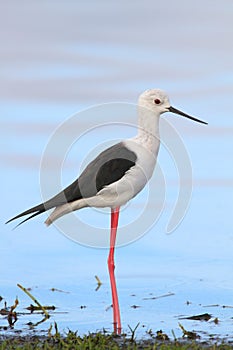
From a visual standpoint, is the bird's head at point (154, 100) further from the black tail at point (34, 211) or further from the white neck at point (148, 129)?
the black tail at point (34, 211)

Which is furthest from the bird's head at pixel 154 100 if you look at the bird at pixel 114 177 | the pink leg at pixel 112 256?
the pink leg at pixel 112 256

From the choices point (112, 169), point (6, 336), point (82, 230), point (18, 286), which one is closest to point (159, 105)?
point (112, 169)

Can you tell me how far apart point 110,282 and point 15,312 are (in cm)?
164

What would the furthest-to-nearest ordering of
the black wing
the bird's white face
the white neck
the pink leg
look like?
the bird's white face → the white neck → the black wing → the pink leg

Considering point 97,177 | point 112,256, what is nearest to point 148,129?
point 97,177

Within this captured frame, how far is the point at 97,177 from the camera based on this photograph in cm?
1000

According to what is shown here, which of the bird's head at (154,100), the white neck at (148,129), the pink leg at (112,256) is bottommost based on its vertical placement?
the pink leg at (112,256)

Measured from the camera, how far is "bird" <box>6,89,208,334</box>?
1003cm

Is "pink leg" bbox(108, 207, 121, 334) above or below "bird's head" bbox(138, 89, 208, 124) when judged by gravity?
below

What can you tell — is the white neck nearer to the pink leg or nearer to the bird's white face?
the bird's white face

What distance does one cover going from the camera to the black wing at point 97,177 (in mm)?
10008

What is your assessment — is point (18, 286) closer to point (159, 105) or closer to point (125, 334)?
point (125, 334)

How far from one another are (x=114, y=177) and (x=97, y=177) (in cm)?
22

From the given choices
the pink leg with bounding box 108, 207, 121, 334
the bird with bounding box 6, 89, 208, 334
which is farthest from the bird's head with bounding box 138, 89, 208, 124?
the pink leg with bounding box 108, 207, 121, 334
